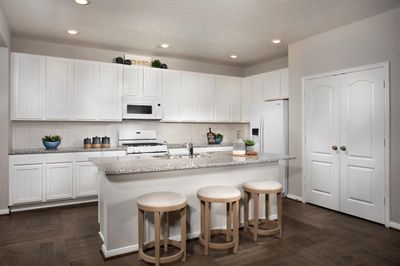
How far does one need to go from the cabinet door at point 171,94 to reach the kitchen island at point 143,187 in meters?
2.53

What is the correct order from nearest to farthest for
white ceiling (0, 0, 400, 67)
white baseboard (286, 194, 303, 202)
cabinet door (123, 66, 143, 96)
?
white ceiling (0, 0, 400, 67) < white baseboard (286, 194, 303, 202) < cabinet door (123, 66, 143, 96)

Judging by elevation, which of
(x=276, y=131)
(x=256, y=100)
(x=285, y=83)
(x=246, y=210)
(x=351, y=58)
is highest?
(x=351, y=58)

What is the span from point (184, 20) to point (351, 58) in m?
2.42

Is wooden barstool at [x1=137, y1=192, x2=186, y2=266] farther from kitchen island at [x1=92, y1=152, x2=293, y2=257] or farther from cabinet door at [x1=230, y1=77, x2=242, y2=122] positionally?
cabinet door at [x1=230, y1=77, x2=242, y2=122]

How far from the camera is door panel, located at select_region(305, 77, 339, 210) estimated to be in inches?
163

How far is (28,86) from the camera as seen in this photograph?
4.32 meters

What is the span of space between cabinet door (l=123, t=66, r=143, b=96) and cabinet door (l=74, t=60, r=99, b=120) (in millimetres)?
507

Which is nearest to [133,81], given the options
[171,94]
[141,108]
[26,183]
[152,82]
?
[152,82]

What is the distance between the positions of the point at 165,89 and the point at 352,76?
128 inches

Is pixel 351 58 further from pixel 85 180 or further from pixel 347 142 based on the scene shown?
pixel 85 180

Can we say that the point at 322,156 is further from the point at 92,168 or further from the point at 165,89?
the point at 92,168

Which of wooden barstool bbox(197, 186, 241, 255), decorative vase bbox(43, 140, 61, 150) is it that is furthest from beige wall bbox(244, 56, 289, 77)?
decorative vase bbox(43, 140, 61, 150)

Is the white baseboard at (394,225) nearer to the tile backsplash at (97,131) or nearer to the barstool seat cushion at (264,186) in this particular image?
the barstool seat cushion at (264,186)

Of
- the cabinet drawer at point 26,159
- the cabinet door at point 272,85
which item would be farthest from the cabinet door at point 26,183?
the cabinet door at point 272,85
